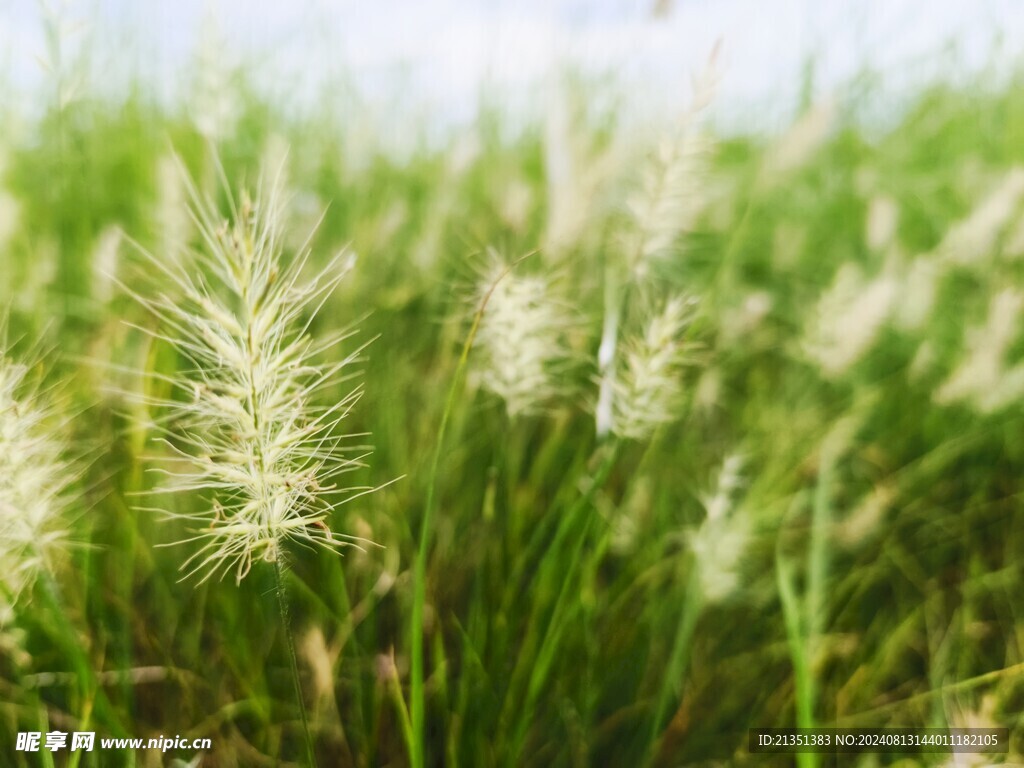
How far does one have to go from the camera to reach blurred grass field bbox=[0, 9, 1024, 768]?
105 cm

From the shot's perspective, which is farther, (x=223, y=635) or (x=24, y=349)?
(x=24, y=349)

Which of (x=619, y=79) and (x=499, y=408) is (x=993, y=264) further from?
(x=499, y=408)

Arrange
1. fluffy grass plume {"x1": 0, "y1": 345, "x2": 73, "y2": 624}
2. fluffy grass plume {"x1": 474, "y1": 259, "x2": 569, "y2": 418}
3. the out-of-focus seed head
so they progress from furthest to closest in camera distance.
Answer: fluffy grass plume {"x1": 474, "y1": 259, "x2": 569, "y2": 418} → the out-of-focus seed head → fluffy grass plume {"x1": 0, "y1": 345, "x2": 73, "y2": 624}

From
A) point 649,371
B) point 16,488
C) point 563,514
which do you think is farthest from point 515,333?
point 16,488

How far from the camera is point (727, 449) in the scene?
63.4 inches

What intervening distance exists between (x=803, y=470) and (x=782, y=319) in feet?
2.50

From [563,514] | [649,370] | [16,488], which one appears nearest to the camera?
[16,488]

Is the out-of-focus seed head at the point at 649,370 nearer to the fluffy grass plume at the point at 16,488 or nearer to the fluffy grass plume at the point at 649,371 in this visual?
the fluffy grass plume at the point at 649,371

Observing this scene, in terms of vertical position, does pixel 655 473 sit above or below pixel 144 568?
above

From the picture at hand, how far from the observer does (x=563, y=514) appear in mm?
1211

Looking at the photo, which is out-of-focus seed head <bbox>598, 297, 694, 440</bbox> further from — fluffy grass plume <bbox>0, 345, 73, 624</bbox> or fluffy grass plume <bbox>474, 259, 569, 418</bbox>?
fluffy grass plume <bbox>0, 345, 73, 624</bbox>

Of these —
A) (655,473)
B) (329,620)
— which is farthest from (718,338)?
(329,620)

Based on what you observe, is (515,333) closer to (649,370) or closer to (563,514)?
(649,370)

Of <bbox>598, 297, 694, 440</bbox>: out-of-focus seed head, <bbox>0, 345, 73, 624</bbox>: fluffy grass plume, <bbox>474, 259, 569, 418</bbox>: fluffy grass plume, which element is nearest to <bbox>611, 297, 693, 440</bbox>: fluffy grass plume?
<bbox>598, 297, 694, 440</bbox>: out-of-focus seed head
